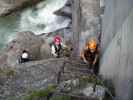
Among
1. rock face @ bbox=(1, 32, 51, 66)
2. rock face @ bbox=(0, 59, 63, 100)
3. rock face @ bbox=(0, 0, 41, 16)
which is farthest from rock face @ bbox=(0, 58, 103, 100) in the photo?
rock face @ bbox=(0, 0, 41, 16)

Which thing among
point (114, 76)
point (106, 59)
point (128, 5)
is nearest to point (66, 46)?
point (106, 59)

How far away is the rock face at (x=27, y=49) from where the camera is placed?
49.6ft

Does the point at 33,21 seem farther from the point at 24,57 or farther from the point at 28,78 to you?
the point at 28,78

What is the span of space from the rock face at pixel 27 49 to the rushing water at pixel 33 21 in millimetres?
6388

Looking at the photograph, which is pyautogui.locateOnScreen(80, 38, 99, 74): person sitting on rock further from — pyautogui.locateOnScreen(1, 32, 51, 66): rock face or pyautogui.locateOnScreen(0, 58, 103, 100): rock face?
pyautogui.locateOnScreen(1, 32, 51, 66): rock face

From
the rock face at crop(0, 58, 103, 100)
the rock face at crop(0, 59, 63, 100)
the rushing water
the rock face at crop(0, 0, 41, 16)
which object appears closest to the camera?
the rock face at crop(0, 58, 103, 100)

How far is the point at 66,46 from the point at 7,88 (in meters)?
→ 6.77

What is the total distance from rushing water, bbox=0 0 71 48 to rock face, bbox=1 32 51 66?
639cm

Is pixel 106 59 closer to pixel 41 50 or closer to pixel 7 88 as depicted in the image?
pixel 7 88

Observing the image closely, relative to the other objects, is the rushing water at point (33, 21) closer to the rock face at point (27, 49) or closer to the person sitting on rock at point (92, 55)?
the rock face at point (27, 49)

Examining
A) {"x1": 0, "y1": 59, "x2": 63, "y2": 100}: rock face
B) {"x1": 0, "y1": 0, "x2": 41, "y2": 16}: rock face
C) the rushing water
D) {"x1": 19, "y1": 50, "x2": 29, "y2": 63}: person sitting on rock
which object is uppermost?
{"x1": 0, "y1": 0, "x2": 41, "y2": 16}: rock face

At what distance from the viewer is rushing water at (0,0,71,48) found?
946 inches

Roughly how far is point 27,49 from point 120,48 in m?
8.51

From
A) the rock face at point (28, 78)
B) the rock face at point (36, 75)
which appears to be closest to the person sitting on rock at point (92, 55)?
the rock face at point (36, 75)
